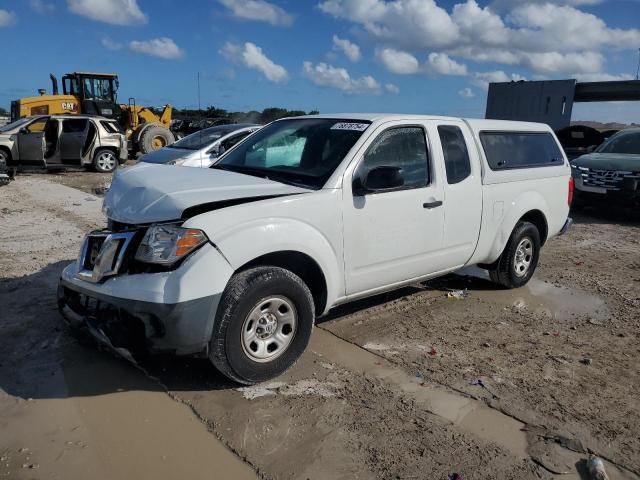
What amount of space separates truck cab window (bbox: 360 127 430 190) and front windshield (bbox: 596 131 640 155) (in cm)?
831

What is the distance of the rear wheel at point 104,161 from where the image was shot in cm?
1661

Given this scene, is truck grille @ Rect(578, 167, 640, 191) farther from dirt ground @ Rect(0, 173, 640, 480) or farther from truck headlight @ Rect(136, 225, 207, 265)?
truck headlight @ Rect(136, 225, 207, 265)

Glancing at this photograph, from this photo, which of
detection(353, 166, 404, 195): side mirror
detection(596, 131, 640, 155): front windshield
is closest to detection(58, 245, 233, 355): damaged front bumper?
detection(353, 166, 404, 195): side mirror

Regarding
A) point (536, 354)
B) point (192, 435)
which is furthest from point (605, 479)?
point (192, 435)

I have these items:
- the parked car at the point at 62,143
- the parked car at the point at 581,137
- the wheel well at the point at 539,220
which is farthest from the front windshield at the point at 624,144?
the parked car at the point at 62,143

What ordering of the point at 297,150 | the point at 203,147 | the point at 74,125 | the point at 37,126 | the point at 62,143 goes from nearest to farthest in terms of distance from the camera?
the point at 297,150 < the point at 203,147 < the point at 37,126 < the point at 62,143 < the point at 74,125

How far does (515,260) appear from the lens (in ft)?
19.3

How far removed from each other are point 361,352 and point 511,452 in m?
1.48

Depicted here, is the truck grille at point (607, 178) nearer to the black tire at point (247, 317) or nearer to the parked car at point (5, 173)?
the black tire at point (247, 317)

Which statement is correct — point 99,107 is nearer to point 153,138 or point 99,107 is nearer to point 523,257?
point 153,138

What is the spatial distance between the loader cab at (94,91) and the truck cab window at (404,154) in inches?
731

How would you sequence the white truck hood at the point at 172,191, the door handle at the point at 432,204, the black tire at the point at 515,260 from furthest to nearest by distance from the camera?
the black tire at the point at 515,260 < the door handle at the point at 432,204 < the white truck hood at the point at 172,191

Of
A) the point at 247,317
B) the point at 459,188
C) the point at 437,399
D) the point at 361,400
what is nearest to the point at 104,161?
the point at 459,188

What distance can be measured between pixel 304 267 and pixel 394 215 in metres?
0.88
